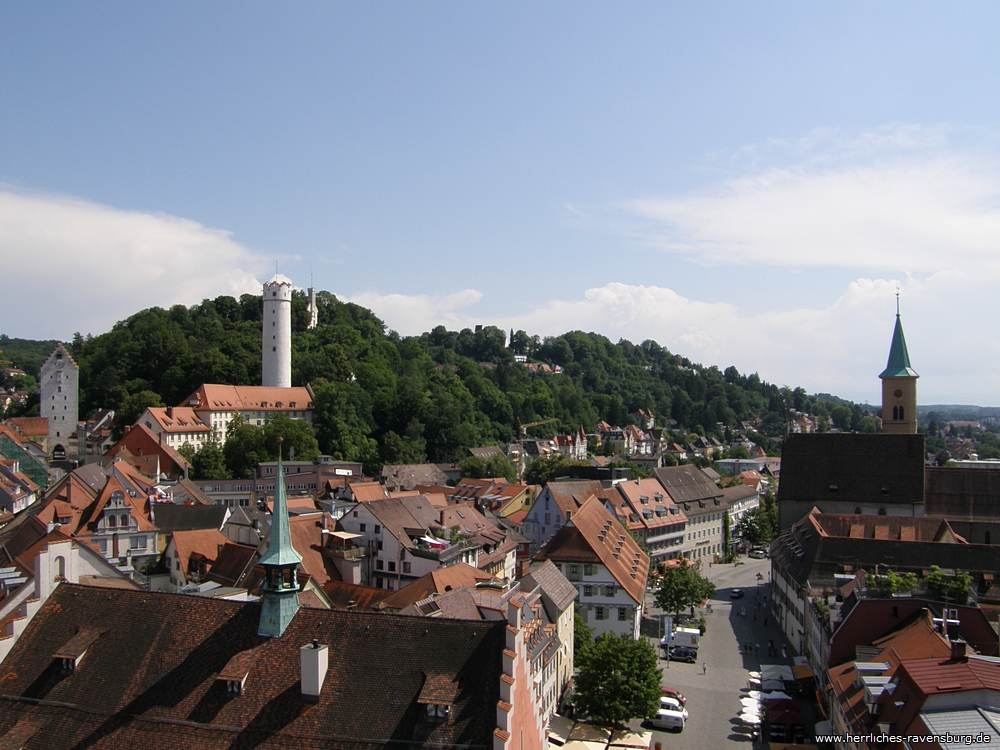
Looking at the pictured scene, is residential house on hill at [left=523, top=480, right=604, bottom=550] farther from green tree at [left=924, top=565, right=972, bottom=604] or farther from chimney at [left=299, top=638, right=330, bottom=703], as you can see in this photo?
chimney at [left=299, top=638, right=330, bottom=703]

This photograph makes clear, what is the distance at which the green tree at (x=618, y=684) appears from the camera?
3253 centimetres

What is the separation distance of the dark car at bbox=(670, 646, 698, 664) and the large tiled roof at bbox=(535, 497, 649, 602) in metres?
3.29

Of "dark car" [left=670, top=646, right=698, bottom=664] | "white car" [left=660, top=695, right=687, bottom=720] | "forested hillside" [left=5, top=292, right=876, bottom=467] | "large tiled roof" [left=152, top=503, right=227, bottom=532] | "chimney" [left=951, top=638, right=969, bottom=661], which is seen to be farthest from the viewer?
"forested hillside" [left=5, top=292, right=876, bottom=467]

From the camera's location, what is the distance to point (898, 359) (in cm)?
7581

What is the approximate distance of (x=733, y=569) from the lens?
257ft

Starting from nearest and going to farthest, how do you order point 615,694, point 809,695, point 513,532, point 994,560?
1. point 615,694
2. point 809,695
3. point 994,560
4. point 513,532

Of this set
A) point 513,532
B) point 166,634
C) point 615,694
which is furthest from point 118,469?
point 166,634

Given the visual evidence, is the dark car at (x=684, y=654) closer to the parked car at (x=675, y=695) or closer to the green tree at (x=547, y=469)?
the parked car at (x=675, y=695)

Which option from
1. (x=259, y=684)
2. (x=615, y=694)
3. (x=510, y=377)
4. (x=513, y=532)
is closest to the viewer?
(x=259, y=684)

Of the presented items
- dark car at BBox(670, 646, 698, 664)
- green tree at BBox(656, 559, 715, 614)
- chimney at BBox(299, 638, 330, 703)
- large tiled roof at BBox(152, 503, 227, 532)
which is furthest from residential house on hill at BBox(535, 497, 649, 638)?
chimney at BBox(299, 638, 330, 703)

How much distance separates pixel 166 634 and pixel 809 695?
97.2ft

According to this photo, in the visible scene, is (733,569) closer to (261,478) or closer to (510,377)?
(261,478)

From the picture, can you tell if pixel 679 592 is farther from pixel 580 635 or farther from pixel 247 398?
pixel 247 398

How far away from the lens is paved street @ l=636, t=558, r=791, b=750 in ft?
113
